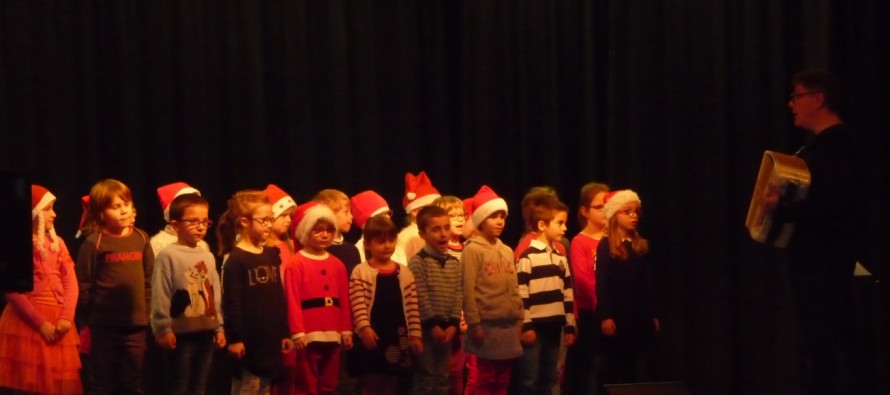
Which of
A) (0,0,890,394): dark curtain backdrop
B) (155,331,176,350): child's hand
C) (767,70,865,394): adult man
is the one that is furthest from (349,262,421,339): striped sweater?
(0,0,890,394): dark curtain backdrop

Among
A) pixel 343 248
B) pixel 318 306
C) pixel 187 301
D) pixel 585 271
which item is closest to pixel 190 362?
pixel 187 301

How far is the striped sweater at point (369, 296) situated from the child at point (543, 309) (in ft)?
2.45

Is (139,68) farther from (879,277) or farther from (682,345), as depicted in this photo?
(879,277)

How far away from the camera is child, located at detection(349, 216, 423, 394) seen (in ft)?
19.4

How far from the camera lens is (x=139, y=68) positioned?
316 inches

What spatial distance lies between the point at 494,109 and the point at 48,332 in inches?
152

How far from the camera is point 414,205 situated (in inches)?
291

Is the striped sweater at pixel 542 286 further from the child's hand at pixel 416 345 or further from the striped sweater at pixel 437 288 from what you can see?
the child's hand at pixel 416 345

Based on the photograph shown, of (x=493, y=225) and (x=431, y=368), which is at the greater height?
(x=493, y=225)

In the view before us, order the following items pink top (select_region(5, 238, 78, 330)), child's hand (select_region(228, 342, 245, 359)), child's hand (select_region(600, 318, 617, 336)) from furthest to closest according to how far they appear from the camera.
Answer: child's hand (select_region(600, 318, 617, 336)) → pink top (select_region(5, 238, 78, 330)) → child's hand (select_region(228, 342, 245, 359))

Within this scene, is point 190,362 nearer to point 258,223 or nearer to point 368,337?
point 258,223

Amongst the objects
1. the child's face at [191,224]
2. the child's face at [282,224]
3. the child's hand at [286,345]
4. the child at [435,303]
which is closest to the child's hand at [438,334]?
the child at [435,303]

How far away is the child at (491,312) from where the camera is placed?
20.6ft

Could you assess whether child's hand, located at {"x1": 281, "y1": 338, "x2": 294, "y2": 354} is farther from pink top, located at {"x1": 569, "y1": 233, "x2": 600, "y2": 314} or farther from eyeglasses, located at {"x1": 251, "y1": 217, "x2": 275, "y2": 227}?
pink top, located at {"x1": 569, "y1": 233, "x2": 600, "y2": 314}
